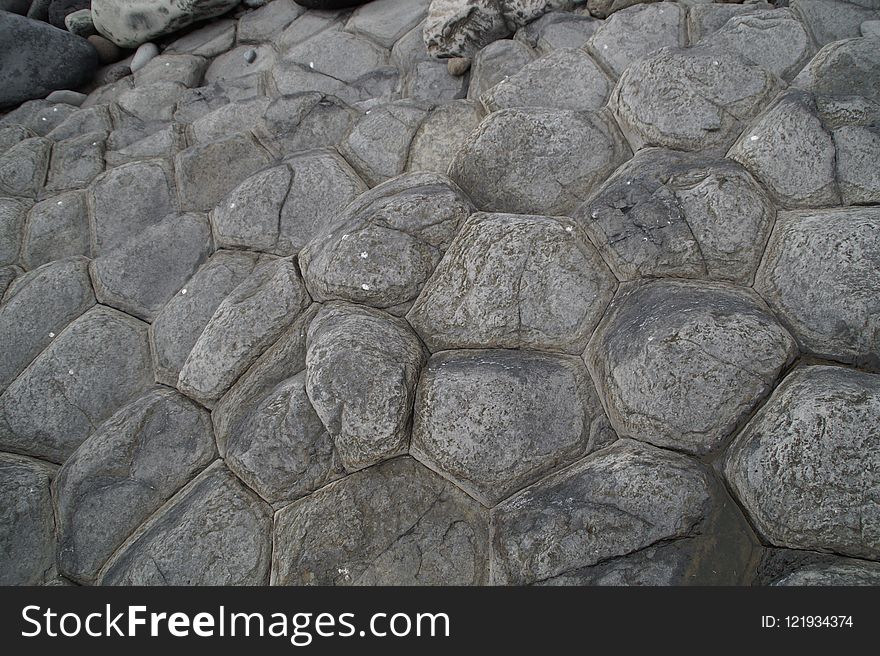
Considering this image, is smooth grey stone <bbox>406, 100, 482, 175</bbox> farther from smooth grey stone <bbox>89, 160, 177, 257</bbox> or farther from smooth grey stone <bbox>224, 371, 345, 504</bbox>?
smooth grey stone <bbox>224, 371, 345, 504</bbox>

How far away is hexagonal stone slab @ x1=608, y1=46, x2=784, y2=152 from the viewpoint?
266 centimetres

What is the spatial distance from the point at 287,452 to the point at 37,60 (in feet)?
14.8

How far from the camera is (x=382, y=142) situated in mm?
3373

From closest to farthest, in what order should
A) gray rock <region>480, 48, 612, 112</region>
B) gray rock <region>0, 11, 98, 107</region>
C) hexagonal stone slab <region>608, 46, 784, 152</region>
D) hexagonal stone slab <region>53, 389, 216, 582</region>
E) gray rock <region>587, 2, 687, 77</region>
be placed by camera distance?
hexagonal stone slab <region>53, 389, 216, 582</region> → hexagonal stone slab <region>608, 46, 784, 152</region> → gray rock <region>480, 48, 612, 112</region> → gray rock <region>587, 2, 687, 77</region> → gray rock <region>0, 11, 98, 107</region>

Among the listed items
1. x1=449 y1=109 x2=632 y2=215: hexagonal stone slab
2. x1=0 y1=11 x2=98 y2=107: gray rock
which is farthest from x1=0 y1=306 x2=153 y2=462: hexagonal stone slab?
x1=0 y1=11 x2=98 y2=107: gray rock

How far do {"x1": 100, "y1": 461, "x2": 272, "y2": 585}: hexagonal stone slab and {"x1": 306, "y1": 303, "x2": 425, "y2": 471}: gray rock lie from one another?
350 millimetres

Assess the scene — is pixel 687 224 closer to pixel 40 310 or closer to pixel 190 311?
pixel 190 311

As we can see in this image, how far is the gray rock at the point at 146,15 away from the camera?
17.3 feet

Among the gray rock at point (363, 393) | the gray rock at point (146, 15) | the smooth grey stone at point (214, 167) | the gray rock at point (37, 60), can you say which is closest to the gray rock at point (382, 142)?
the smooth grey stone at point (214, 167)

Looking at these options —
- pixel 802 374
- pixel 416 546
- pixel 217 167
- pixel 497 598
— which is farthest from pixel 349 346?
pixel 217 167

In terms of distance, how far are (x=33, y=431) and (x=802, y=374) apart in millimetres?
2736

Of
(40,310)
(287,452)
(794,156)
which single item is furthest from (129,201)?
(794,156)

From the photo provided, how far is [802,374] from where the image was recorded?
6.56 feet

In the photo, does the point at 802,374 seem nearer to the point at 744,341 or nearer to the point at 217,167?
the point at 744,341
